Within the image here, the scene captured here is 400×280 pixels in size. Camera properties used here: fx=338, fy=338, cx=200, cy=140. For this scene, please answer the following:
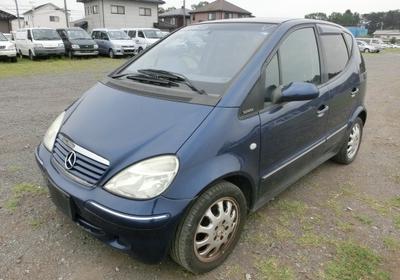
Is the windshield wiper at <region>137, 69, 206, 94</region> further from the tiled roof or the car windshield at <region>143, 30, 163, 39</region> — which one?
the tiled roof

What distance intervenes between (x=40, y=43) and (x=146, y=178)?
16598 millimetres

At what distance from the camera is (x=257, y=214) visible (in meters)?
3.17

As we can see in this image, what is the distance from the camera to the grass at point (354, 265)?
245 cm

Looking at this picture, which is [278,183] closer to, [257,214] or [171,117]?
[257,214]

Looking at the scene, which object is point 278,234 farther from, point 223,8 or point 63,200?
point 223,8

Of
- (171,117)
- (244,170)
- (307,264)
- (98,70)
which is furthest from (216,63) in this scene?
(98,70)

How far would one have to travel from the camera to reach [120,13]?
3688 cm

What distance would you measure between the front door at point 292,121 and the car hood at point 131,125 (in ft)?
2.18

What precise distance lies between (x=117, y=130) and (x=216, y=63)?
1.03m

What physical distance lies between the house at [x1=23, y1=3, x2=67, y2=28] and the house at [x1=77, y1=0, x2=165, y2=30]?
39.1ft

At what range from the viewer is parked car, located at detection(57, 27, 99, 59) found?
56.7 ft

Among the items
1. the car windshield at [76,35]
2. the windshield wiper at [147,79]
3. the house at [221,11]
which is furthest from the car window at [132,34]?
the house at [221,11]

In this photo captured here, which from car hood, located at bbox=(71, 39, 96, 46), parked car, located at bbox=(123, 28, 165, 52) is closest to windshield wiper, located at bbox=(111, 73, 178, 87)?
car hood, located at bbox=(71, 39, 96, 46)

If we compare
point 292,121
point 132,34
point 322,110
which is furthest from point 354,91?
point 132,34
